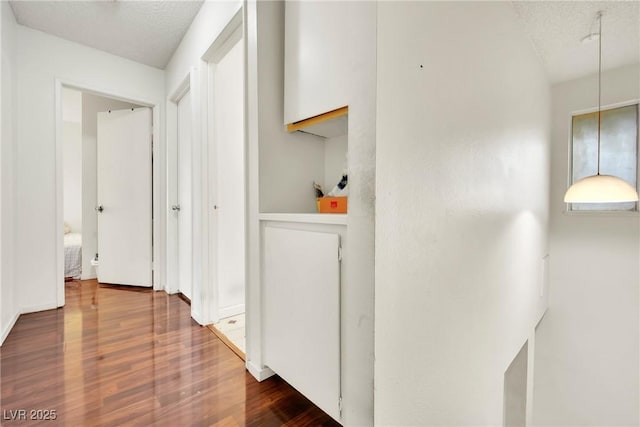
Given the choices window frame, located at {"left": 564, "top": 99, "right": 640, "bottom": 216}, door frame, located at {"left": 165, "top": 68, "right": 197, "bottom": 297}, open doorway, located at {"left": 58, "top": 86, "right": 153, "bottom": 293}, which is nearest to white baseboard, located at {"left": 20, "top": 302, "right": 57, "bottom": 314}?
open doorway, located at {"left": 58, "top": 86, "right": 153, "bottom": 293}

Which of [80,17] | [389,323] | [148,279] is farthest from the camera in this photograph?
[148,279]

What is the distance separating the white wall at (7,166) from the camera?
1.93 m

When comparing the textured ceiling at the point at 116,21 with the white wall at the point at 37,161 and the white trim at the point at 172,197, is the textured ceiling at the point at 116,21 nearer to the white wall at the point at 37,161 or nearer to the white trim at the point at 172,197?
the white wall at the point at 37,161

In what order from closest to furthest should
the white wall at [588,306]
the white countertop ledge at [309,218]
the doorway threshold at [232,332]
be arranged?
the white countertop ledge at [309,218]
the doorway threshold at [232,332]
the white wall at [588,306]

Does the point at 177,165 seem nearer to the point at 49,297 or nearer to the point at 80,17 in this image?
the point at 80,17

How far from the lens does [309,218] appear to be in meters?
1.14

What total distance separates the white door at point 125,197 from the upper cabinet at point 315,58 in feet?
8.07

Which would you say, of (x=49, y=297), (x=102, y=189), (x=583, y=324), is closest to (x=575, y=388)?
(x=583, y=324)

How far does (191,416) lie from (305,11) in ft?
6.47

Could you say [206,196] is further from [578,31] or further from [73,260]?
[578,31]

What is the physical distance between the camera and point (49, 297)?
2455 millimetres

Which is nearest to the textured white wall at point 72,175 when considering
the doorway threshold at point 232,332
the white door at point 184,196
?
the white door at point 184,196

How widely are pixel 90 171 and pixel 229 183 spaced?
257 centimetres

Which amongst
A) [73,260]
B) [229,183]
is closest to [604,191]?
[229,183]
